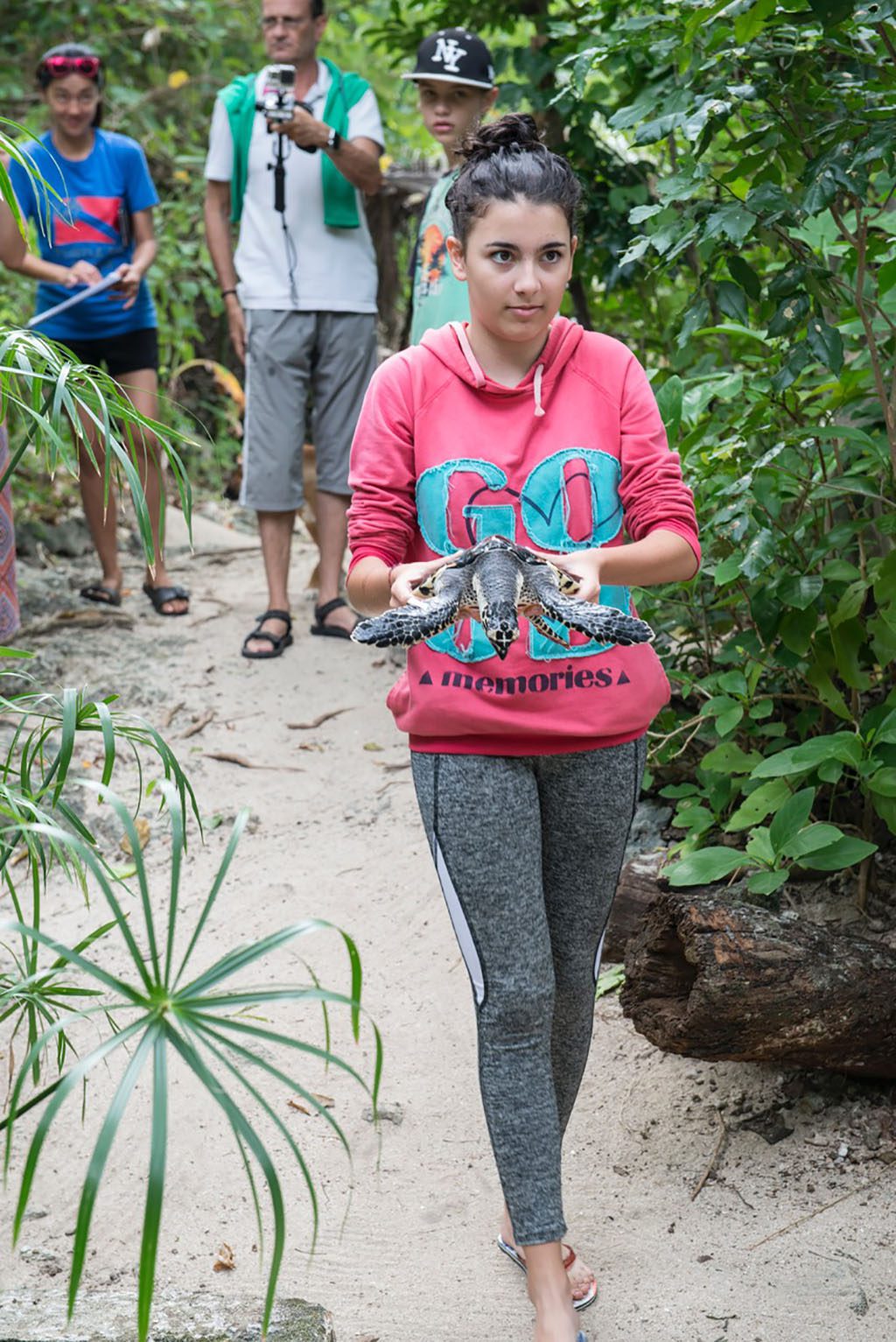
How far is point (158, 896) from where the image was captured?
3.62 m

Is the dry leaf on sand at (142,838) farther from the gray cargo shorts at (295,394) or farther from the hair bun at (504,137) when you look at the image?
the hair bun at (504,137)

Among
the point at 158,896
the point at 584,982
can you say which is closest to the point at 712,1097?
the point at 584,982

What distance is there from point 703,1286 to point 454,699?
107 centimetres

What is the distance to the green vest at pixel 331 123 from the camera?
15.4 ft

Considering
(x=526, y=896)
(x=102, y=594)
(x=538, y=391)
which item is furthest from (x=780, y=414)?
(x=102, y=594)

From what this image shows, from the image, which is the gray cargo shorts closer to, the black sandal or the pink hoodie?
the black sandal

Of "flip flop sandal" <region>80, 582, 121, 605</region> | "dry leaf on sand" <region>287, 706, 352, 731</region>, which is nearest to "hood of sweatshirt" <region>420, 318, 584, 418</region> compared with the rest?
"dry leaf on sand" <region>287, 706, 352, 731</region>

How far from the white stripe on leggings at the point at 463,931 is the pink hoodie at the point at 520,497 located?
174 millimetres

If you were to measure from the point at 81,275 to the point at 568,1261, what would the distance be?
377cm

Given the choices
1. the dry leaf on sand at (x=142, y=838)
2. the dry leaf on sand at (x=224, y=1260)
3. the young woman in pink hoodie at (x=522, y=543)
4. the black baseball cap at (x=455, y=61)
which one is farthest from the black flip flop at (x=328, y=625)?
the young woman in pink hoodie at (x=522, y=543)

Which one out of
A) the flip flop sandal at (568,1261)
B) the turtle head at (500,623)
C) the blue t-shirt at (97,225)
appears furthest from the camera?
the blue t-shirt at (97,225)

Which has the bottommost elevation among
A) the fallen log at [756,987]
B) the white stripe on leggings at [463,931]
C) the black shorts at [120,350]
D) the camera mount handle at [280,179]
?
the fallen log at [756,987]

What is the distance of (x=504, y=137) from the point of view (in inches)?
76.7

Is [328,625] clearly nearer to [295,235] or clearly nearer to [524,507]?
[295,235]
